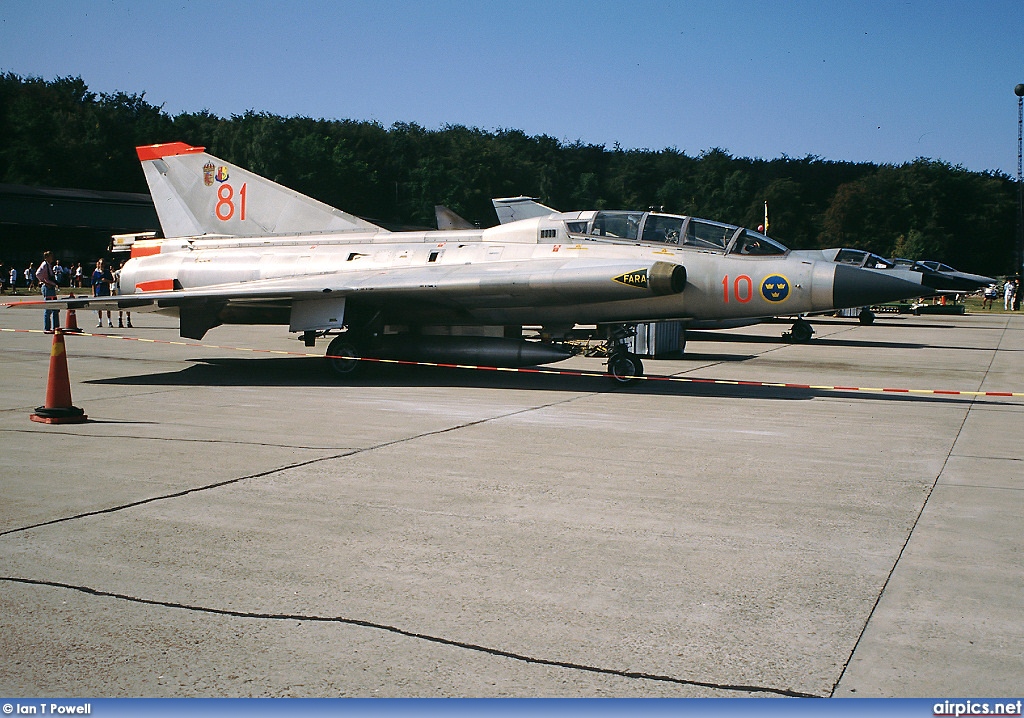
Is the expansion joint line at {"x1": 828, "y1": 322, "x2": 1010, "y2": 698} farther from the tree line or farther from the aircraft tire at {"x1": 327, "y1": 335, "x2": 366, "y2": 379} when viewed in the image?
the tree line

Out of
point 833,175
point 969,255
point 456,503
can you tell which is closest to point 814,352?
point 456,503

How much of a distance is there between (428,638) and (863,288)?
8988mm

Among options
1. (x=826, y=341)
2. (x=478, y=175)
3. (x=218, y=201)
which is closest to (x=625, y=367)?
(x=218, y=201)

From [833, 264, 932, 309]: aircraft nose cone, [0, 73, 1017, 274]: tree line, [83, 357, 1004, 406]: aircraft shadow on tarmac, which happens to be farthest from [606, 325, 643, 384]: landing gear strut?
[0, 73, 1017, 274]: tree line

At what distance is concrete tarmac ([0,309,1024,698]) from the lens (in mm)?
3279

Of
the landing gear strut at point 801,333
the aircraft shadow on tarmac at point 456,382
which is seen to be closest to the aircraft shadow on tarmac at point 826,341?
the landing gear strut at point 801,333

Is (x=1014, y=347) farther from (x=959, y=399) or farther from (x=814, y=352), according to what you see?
(x=959, y=399)

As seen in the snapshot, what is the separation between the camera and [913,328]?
2850 centimetres

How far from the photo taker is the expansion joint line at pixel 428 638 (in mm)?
3122

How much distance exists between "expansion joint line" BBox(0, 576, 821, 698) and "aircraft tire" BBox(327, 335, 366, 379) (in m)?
8.79

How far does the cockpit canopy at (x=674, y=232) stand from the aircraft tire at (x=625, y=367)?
5.37ft

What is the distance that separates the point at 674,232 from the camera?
39.1ft

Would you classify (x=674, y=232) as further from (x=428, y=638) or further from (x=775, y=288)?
(x=428, y=638)

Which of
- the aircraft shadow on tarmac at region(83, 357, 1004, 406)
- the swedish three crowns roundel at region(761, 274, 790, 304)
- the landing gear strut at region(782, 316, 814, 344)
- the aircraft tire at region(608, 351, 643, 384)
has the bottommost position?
the aircraft shadow on tarmac at region(83, 357, 1004, 406)
